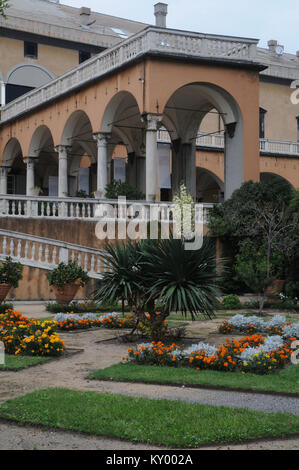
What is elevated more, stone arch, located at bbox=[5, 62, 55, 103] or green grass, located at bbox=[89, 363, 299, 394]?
stone arch, located at bbox=[5, 62, 55, 103]

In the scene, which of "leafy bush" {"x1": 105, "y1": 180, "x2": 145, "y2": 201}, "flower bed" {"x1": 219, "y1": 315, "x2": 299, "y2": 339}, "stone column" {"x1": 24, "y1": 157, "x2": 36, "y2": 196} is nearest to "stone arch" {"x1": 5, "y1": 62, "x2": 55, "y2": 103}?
"stone column" {"x1": 24, "y1": 157, "x2": 36, "y2": 196}

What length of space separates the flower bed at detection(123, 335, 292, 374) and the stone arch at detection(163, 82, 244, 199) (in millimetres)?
13460

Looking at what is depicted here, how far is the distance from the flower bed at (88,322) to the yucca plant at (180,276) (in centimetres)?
193

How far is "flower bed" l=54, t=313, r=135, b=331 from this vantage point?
1157 centimetres

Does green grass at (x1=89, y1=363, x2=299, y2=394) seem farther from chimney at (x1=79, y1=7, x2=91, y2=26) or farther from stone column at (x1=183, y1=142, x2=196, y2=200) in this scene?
chimney at (x1=79, y1=7, x2=91, y2=26)

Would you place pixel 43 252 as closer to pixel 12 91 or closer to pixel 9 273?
pixel 9 273

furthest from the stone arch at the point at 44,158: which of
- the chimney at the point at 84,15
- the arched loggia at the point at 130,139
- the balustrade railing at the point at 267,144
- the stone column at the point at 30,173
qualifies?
the chimney at the point at 84,15

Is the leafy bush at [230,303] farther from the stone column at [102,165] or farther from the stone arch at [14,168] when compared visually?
the stone arch at [14,168]

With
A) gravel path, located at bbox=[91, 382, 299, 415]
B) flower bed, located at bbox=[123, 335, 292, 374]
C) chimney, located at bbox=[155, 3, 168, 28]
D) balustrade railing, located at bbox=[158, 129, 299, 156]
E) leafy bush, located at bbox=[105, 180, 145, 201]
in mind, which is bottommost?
gravel path, located at bbox=[91, 382, 299, 415]

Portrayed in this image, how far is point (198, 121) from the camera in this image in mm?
25734

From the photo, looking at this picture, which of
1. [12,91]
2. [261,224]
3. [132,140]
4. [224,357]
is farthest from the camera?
[12,91]

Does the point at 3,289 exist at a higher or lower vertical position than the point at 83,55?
lower

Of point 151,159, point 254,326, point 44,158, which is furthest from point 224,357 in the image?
point 44,158

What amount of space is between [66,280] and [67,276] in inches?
4.2
